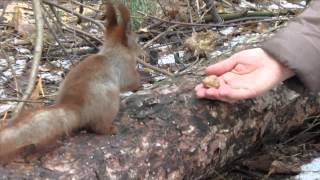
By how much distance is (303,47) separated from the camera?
2.06 meters

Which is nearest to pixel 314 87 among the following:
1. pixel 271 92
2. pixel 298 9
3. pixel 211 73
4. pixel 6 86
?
pixel 211 73

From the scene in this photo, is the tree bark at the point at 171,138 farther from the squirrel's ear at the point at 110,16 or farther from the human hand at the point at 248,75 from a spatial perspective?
the squirrel's ear at the point at 110,16

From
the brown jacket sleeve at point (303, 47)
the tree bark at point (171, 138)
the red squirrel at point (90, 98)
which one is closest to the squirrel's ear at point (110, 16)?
the red squirrel at point (90, 98)

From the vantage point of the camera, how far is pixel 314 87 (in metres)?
2.12

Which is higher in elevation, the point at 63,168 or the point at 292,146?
the point at 63,168

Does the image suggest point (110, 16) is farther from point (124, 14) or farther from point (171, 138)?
point (171, 138)

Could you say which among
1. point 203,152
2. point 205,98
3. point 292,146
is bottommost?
point 292,146

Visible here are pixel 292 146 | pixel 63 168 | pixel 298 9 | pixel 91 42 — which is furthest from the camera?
pixel 298 9

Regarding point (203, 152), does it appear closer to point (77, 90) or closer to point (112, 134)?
point (112, 134)

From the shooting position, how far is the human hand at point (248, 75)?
2135 mm

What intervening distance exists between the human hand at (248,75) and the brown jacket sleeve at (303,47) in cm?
4

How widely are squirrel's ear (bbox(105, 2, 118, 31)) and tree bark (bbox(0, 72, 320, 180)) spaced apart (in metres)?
0.29

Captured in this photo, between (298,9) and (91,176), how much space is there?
9.42 ft

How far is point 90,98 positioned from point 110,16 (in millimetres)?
378
